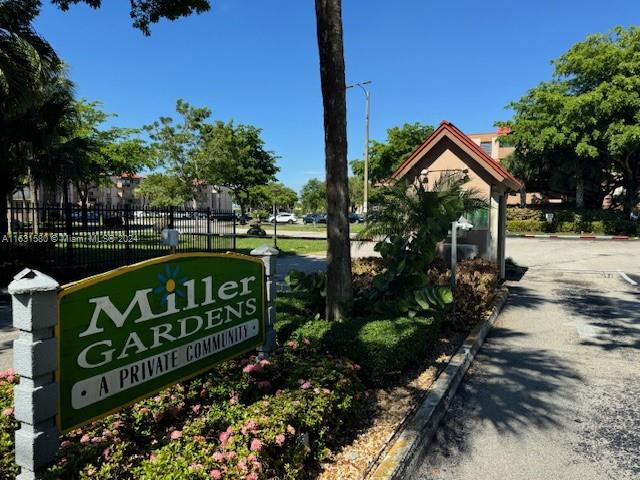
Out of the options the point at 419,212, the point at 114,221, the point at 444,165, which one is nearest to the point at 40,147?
the point at 114,221

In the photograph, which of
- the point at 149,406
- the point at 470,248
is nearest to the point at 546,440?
the point at 149,406

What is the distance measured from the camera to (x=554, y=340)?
695 centimetres

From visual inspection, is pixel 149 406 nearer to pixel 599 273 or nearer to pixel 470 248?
pixel 470 248

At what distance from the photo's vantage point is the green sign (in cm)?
248

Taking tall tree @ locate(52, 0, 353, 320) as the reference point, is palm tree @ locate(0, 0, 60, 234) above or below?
above

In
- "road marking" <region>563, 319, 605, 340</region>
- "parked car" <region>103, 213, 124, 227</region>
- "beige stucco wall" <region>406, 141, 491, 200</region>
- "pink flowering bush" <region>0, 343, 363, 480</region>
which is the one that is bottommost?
"road marking" <region>563, 319, 605, 340</region>

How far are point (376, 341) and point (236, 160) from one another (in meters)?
27.9

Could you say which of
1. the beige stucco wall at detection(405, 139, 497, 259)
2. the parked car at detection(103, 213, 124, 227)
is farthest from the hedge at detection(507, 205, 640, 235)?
the parked car at detection(103, 213, 124, 227)

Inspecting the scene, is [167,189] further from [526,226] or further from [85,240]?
[526,226]

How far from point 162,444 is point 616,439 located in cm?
367

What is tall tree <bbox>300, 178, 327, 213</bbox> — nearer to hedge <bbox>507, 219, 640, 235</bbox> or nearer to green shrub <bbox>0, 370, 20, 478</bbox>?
hedge <bbox>507, 219, 640, 235</bbox>

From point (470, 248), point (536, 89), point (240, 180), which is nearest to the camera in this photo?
point (470, 248)

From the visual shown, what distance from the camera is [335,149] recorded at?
17.6 feet

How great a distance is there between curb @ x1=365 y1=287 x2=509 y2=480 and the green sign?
147cm
